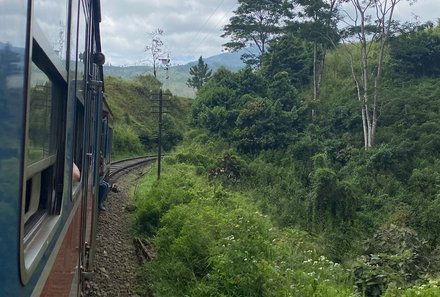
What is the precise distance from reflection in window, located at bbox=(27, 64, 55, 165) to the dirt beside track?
13.6ft

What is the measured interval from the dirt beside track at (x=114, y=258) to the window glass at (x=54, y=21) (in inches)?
167

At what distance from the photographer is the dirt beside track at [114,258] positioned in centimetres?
752

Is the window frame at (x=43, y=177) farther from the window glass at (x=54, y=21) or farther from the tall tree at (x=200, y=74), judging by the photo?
the tall tree at (x=200, y=74)

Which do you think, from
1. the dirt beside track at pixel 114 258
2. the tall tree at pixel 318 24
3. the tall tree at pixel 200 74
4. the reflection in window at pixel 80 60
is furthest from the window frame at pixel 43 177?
the tall tree at pixel 200 74

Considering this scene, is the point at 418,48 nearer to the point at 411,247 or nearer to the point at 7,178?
the point at 411,247

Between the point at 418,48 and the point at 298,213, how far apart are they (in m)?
12.3

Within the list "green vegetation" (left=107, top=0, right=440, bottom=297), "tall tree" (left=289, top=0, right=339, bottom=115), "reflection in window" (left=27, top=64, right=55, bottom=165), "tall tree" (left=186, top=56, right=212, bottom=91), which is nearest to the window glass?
"reflection in window" (left=27, top=64, right=55, bottom=165)

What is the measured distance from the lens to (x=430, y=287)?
5.00m

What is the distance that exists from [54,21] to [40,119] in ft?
1.16

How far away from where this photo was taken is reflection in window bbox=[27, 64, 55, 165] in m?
1.47

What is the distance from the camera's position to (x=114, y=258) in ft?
30.1

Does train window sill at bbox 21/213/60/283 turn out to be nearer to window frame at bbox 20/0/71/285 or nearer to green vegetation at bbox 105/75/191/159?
window frame at bbox 20/0/71/285

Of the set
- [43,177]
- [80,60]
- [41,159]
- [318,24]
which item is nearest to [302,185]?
[318,24]

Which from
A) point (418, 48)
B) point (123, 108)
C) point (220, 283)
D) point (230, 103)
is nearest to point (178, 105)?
point (123, 108)
